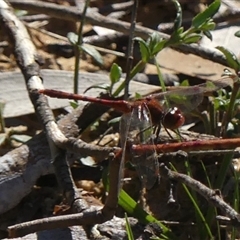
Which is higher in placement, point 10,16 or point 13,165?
point 10,16

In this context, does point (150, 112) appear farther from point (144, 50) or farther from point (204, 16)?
point (204, 16)

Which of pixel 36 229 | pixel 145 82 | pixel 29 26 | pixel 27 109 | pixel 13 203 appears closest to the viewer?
pixel 36 229

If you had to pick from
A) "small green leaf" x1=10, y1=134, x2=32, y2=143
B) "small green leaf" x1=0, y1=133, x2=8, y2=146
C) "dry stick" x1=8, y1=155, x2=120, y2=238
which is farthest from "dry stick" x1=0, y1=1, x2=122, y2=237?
"small green leaf" x1=0, y1=133, x2=8, y2=146

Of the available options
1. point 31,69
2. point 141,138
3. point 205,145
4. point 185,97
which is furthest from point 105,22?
point 205,145

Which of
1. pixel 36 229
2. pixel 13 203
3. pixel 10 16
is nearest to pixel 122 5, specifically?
pixel 10 16

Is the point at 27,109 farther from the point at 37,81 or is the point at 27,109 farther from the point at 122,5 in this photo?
the point at 122,5

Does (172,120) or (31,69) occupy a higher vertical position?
(31,69)

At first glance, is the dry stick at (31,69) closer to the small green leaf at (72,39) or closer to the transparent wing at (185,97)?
the small green leaf at (72,39)
